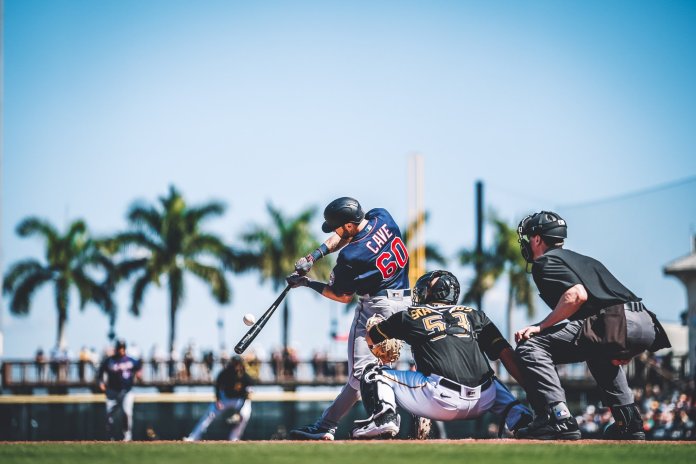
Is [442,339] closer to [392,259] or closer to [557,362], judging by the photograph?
[557,362]

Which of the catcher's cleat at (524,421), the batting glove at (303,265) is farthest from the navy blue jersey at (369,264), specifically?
the catcher's cleat at (524,421)

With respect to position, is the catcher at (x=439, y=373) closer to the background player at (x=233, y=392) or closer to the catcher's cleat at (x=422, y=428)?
the catcher's cleat at (x=422, y=428)

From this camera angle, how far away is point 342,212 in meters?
9.25

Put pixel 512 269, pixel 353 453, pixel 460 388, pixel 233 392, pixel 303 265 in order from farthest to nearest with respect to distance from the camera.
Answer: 1. pixel 512 269
2. pixel 233 392
3. pixel 303 265
4. pixel 460 388
5. pixel 353 453

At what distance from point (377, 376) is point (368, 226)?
1538 mm

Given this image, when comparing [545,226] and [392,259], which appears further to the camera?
[392,259]

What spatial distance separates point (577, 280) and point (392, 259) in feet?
5.52

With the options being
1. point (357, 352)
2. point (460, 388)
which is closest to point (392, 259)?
point (357, 352)

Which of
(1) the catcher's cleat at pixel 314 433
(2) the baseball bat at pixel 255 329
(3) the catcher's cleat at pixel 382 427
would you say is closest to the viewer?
(3) the catcher's cleat at pixel 382 427

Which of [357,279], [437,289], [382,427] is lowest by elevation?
[382,427]

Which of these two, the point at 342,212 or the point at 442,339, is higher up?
the point at 342,212

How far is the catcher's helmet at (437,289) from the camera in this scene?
8.49 meters

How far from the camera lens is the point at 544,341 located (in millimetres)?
8406

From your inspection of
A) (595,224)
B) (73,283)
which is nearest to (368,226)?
(595,224)
